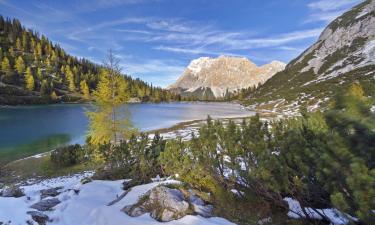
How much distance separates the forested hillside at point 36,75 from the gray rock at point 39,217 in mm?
111910

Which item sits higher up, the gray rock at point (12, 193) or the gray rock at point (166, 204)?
the gray rock at point (166, 204)

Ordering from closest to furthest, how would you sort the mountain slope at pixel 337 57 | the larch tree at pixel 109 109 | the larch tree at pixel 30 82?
the larch tree at pixel 109 109, the mountain slope at pixel 337 57, the larch tree at pixel 30 82

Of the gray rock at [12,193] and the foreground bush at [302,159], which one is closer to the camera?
the foreground bush at [302,159]

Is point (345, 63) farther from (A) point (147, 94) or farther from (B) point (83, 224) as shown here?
(B) point (83, 224)

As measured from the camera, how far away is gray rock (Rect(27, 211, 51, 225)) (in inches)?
401

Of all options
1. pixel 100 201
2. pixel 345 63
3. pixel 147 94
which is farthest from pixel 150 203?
pixel 147 94

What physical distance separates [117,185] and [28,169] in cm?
1459

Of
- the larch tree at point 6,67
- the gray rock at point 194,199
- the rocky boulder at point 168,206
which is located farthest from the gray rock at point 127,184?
the larch tree at point 6,67

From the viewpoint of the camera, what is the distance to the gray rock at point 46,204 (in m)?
11.7

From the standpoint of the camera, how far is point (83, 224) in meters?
10.0

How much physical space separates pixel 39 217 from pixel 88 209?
177 cm

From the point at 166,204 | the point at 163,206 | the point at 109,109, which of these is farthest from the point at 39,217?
the point at 109,109

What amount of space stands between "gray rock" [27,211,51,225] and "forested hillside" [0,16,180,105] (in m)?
112

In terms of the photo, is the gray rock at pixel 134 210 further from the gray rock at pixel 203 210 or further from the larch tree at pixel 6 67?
the larch tree at pixel 6 67
